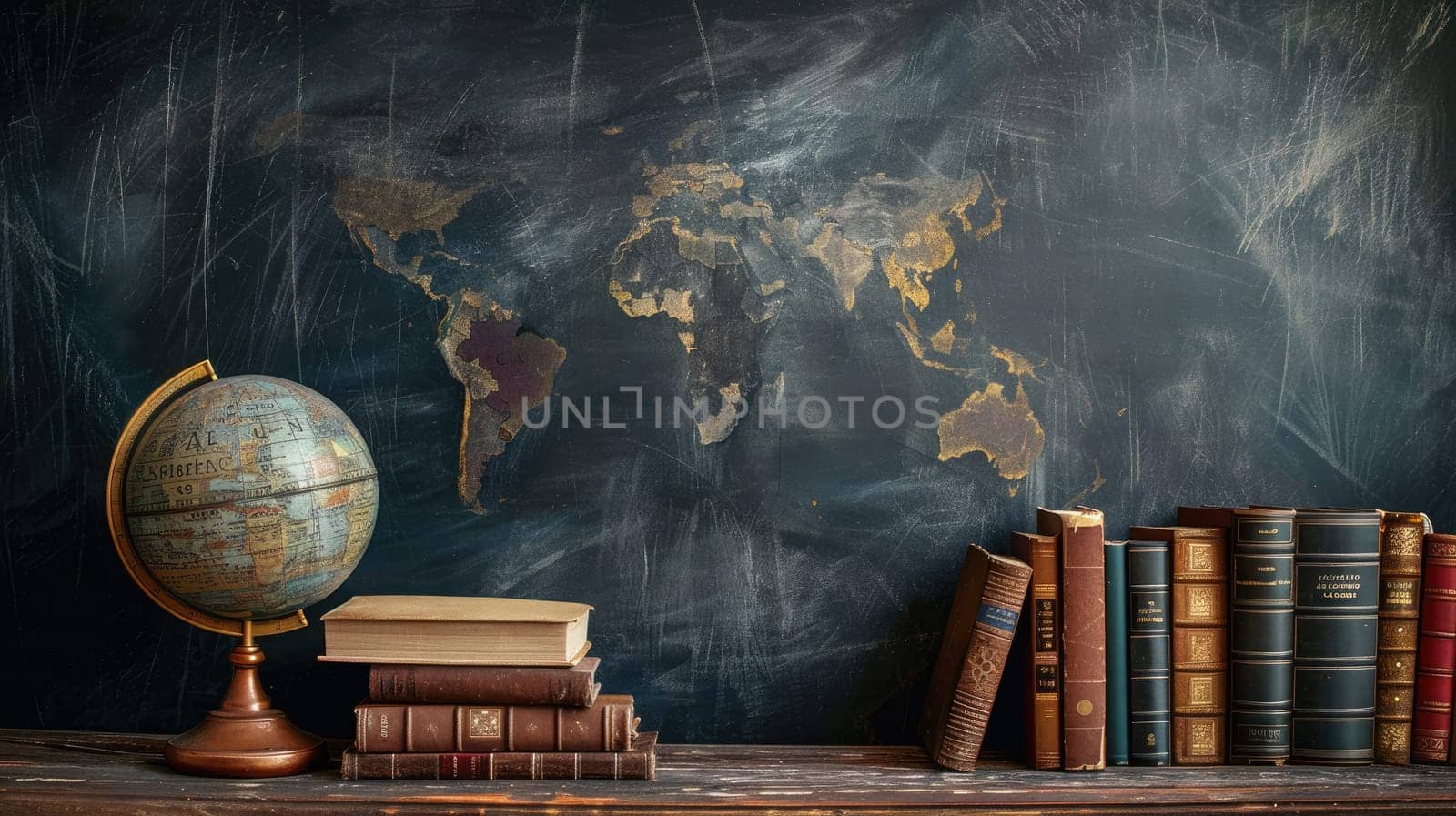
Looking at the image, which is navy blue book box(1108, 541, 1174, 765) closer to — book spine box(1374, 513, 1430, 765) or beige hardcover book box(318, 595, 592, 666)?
book spine box(1374, 513, 1430, 765)

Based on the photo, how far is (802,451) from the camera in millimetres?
2408

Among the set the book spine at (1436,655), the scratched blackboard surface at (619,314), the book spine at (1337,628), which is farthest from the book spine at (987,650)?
the book spine at (1436,655)

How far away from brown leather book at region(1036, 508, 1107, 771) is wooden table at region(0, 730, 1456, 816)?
0.07 meters

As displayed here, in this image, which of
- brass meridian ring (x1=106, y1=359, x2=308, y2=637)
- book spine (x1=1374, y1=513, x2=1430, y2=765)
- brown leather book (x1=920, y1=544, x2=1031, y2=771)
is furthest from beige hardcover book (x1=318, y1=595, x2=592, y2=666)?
book spine (x1=1374, y1=513, x2=1430, y2=765)

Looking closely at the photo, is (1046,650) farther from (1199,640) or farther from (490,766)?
(490,766)

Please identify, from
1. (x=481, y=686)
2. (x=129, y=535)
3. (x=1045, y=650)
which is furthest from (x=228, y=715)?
(x=1045, y=650)

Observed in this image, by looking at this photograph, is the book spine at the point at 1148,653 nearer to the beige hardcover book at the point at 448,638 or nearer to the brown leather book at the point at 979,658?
the brown leather book at the point at 979,658

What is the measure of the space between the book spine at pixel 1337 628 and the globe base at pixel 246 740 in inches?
76.2

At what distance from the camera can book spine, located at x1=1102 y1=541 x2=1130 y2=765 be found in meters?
2.12

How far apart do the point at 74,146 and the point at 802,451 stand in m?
1.74

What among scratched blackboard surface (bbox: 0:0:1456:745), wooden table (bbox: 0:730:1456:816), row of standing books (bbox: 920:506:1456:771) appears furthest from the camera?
scratched blackboard surface (bbox: 0:0:1456:745)

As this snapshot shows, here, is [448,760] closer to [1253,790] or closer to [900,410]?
[900,410]

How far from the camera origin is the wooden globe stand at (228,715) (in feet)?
6.55

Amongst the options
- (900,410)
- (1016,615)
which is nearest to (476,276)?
(900,410)
